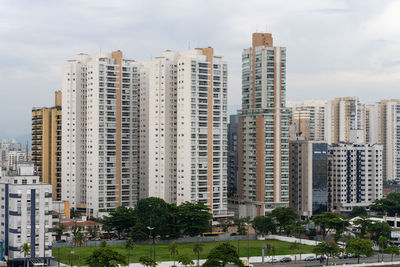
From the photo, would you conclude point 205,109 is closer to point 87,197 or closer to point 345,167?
point 87,197

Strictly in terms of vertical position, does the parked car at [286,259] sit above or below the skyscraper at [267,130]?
below

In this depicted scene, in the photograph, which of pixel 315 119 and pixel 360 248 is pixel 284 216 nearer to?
pixel 360 248

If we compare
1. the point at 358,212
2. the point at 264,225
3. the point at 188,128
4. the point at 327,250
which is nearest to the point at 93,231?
the point at 188,128

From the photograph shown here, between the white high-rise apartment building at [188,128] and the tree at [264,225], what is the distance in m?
7.73

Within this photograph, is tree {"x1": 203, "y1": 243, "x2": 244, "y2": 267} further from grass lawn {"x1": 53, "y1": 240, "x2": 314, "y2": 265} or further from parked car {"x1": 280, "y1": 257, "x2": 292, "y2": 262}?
parked car {"x1": 280, "y1": 257, "x2": 292, "y2": 262}

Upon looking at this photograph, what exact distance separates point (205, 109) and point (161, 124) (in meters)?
6.71

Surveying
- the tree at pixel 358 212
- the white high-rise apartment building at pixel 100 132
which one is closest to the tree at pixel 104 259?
the white high-rise apartment building at pixel 100 132

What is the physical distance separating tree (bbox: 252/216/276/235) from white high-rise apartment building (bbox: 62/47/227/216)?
767 centimetres

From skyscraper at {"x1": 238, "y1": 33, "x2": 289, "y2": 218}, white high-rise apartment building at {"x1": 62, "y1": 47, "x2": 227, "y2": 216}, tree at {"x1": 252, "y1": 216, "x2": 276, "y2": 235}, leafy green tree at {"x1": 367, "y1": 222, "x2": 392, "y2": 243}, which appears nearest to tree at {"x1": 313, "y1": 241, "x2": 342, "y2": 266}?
leafy green tree at {"x1": 367, "y1": 222, "x2": 392, "y2": 243}

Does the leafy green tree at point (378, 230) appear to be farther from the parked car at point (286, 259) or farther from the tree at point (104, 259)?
the tree at point (104, 259)

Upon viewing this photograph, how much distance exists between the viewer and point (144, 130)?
104812 mm

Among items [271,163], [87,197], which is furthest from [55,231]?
[271,163]

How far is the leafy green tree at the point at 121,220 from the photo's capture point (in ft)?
286

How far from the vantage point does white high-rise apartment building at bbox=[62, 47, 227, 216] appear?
315 ft
